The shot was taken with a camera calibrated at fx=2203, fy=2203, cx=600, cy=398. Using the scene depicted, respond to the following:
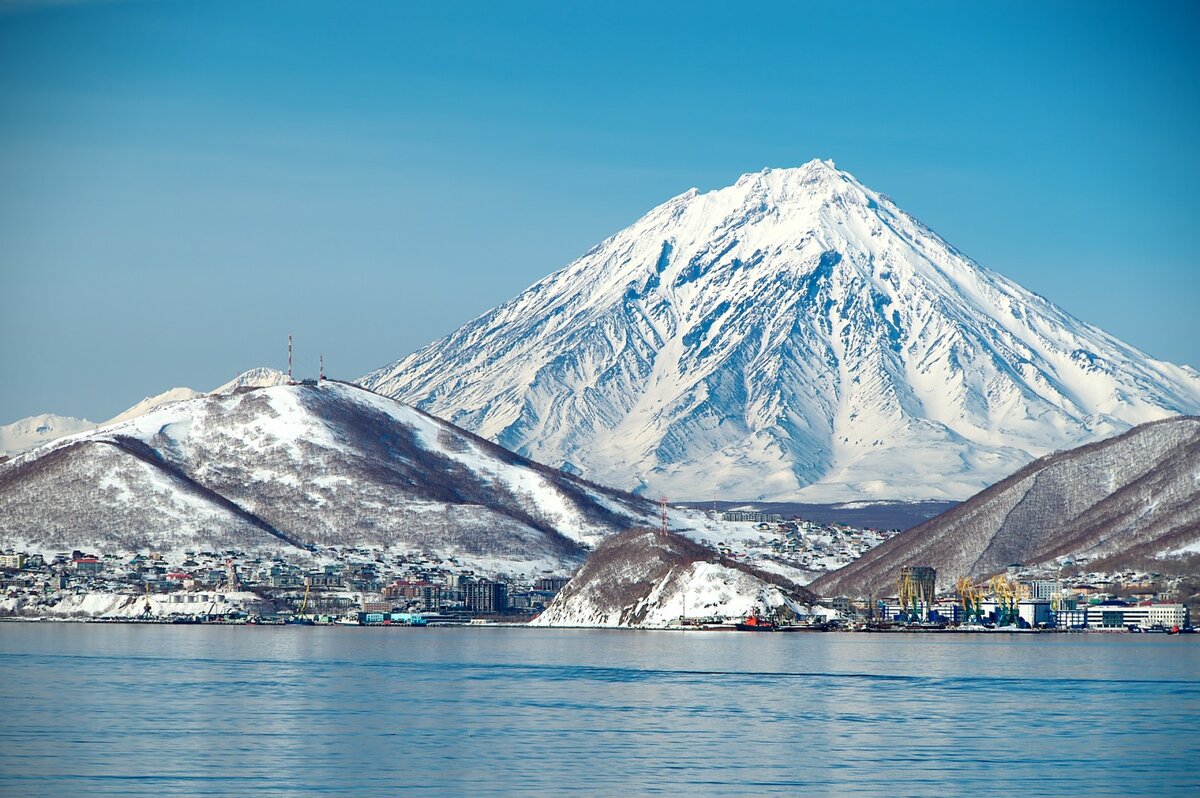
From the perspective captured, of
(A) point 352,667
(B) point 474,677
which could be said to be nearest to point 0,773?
(B) point 474,677

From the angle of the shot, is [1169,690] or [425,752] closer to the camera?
[425,752]

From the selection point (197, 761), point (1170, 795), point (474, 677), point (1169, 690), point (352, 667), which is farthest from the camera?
point (352, 667)

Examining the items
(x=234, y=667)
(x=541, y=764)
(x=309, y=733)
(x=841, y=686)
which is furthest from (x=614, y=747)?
(x=234, y=667)

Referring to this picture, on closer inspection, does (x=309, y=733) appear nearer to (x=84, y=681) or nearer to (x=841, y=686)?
(x=84, y=681)

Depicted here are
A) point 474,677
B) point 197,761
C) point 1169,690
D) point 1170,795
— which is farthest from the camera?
point 474,677

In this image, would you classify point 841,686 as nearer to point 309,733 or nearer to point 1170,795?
point 309,733

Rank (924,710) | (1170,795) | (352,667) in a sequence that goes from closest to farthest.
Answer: (1170,795) < (924,710) < (352,667)
